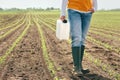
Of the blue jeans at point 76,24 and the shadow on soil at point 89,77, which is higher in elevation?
the blue jeans at point 76,24

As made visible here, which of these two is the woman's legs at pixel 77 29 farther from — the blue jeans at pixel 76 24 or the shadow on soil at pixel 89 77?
the shadow on soil at pixel 89 77

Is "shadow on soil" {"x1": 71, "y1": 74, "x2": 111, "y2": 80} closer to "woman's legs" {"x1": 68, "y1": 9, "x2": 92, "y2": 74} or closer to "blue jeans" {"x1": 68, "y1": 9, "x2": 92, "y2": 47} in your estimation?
"woman's legs" {"x1": 68, "y1": 9, "x2": 92, "y2": 74}

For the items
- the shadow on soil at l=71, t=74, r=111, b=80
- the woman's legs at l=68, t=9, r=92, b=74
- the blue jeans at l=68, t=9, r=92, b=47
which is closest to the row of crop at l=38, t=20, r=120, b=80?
the shadow on soil at l=71, t=74, r=111, b=80

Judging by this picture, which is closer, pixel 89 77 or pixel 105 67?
pixel 89 77

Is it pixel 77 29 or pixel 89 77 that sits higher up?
pixel 77 29

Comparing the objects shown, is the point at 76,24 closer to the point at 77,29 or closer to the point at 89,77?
the point at 77,29

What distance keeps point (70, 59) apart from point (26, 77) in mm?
2553

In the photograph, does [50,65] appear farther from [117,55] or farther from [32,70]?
[117,55]

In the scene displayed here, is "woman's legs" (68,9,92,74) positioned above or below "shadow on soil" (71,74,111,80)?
above

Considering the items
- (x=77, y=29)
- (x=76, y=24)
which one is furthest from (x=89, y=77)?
(x=76, y=24)

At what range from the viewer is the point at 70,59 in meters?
8.91

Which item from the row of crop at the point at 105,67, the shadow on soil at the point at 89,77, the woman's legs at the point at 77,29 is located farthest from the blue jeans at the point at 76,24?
the row of crop at the point at 105,67

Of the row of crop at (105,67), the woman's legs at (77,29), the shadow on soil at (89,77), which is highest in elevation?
the woman's legs at (77,29)

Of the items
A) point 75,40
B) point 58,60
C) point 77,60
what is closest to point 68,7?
point 75,40
